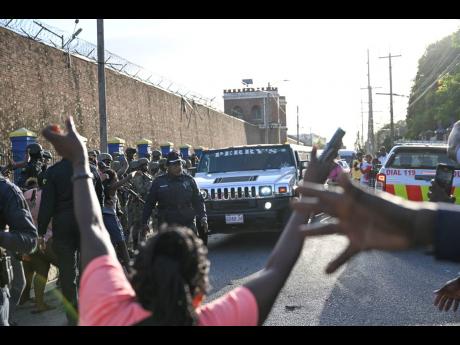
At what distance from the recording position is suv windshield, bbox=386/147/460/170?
10742mm

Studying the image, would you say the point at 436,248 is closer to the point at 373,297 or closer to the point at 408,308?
the point at 408,308

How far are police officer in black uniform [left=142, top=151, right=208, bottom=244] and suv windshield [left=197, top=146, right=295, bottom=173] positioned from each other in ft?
13.4

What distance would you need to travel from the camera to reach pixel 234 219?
416 inches

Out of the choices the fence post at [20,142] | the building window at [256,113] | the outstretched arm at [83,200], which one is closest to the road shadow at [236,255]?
the fence post at [20,142]

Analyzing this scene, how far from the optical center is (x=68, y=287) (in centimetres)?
579

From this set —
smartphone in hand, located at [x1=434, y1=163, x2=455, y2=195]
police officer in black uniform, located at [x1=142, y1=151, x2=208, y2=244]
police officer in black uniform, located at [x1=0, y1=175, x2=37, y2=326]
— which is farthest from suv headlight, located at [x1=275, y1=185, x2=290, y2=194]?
police officer in black uniform, located at [x1=0, y1=175, x2=37, y2=326]

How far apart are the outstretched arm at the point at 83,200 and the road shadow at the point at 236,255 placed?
537cm

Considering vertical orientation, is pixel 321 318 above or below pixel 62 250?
below

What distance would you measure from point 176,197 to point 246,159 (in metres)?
4.61

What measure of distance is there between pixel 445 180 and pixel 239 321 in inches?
98.0

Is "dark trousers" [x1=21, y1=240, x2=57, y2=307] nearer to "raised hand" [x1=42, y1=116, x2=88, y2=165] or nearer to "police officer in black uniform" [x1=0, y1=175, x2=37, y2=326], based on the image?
"police officer in black uniform" [x1=0, y1=175, x2=37, y2=326]

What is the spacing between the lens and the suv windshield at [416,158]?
10.7 metres
